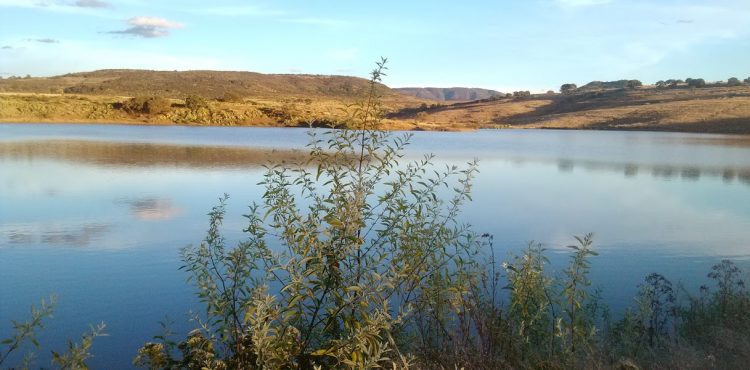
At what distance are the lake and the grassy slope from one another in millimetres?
→ 7403

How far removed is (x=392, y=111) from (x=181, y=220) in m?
Result: 11.0

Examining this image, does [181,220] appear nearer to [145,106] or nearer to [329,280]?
[329,280]

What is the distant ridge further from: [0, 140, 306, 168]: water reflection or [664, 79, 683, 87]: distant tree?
[0, 140, 306, 168]: water reflection

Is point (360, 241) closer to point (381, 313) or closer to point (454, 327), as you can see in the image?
point (381, 313)

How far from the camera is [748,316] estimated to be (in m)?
6.00

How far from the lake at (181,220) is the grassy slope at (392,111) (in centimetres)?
740

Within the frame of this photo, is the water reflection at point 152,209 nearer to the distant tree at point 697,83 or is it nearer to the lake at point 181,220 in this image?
the lake at point 181,220

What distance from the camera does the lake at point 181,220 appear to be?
20.9 feet

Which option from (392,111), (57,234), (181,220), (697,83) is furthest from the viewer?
(697,83)

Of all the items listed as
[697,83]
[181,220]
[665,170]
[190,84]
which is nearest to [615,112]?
[697,83]

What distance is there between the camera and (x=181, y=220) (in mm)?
10562

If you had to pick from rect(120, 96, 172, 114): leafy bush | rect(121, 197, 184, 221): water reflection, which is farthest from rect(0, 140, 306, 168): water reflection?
rect(120, 96, 172, 114): leafy bush

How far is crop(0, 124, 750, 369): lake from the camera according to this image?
20.9 ft

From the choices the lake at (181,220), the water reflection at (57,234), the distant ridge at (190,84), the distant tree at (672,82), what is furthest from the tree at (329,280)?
the distant tree at (672,82)
